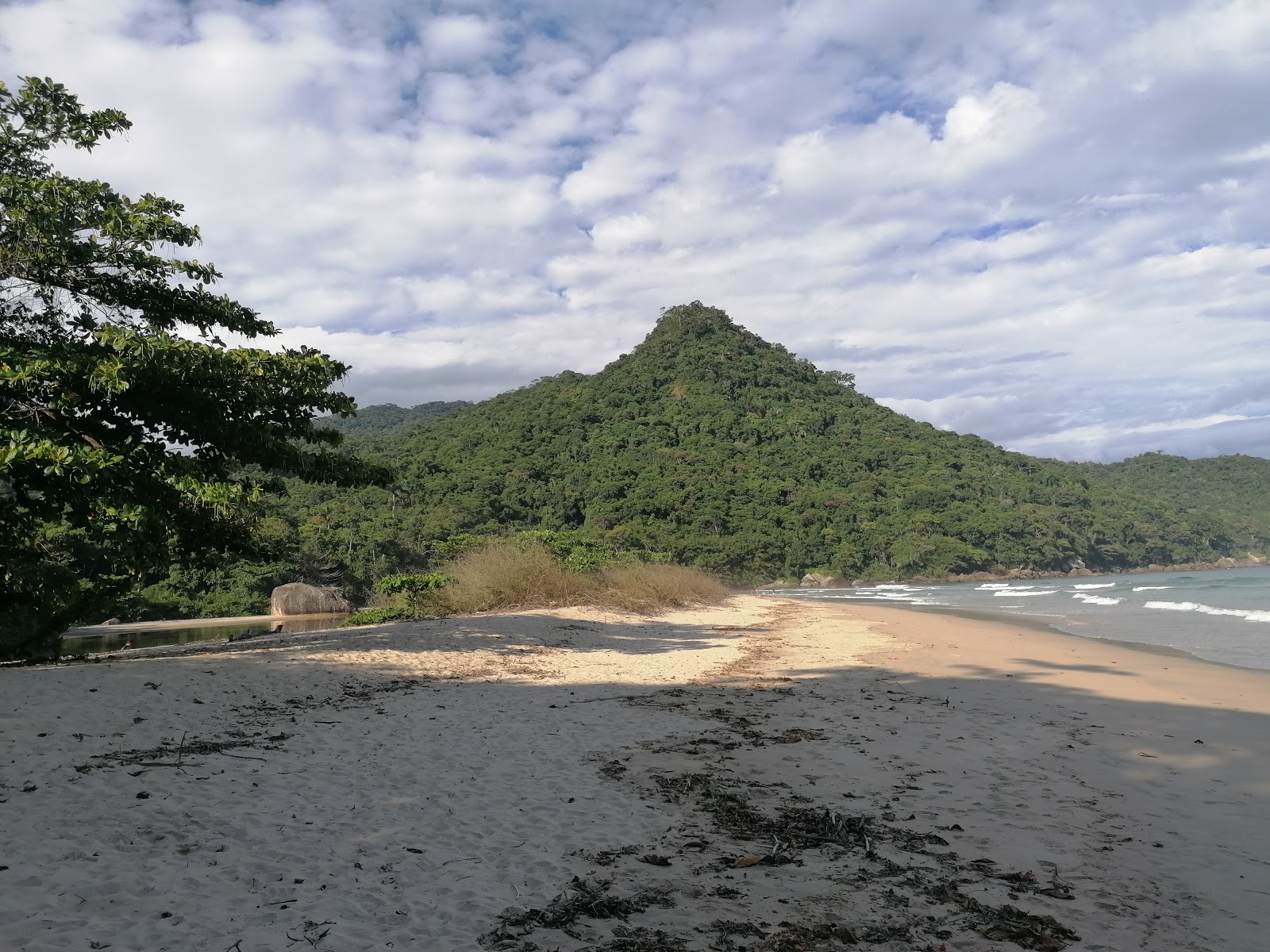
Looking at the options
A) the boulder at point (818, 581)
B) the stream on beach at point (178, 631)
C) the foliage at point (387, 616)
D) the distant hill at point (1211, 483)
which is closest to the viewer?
the foliage at point (387, 616)

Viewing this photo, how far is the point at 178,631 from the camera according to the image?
84.4ft

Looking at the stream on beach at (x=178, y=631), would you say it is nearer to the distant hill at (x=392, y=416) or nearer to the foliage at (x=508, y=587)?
the foliage at (x=508, y=587)

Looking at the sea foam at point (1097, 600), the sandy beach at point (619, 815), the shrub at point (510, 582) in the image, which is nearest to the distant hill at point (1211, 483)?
the sea foam at point (1097, 600)

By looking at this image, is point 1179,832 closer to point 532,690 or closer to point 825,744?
point 825,744

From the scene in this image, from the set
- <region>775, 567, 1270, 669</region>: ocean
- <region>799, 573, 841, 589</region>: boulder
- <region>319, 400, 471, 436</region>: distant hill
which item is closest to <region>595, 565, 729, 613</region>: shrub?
<region>775, 567, 1270, 669</region>: ocean

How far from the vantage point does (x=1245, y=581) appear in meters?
40.7

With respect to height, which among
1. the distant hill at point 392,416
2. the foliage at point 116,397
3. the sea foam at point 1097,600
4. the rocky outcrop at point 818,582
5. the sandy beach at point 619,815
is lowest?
the rocky outcrop at point 818,582

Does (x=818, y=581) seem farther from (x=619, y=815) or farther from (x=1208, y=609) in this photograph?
(x=619, y=815)

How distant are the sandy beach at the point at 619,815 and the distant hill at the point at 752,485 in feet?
133

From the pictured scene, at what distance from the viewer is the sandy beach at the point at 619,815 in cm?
313

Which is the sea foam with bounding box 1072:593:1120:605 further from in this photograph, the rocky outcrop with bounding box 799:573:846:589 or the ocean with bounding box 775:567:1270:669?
the rocky outcrop with bounding box 799:573:846:589

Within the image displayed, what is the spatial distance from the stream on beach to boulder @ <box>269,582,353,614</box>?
1.87 ft

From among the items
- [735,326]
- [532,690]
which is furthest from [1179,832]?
[735,326]

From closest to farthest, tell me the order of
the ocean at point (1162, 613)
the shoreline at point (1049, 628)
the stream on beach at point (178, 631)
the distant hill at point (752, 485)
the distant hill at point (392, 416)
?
the shoreline at point (1049, 628)
the ocean at point (1162, 613)
the stream on beach at point (178, 631)
the distant hill at point (752, 485)
the distant hill at point (392, 416)
